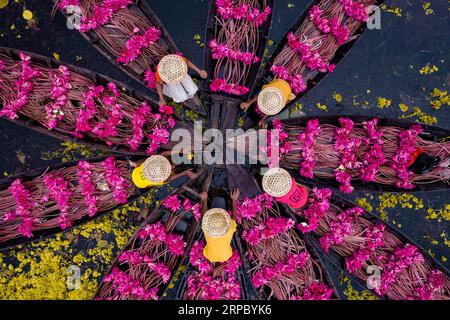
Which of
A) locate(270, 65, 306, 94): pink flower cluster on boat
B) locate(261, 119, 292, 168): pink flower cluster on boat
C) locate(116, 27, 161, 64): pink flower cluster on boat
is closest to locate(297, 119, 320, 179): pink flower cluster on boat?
locate(261, 119, 292, 168): pink flower cluster on boat

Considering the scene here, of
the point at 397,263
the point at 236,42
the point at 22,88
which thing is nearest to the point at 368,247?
the point at 397,263

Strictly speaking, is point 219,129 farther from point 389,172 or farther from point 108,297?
point 108,297

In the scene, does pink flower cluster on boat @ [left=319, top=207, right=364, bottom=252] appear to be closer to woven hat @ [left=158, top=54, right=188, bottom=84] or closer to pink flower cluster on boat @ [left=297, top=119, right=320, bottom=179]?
pink flower cluster on boat @ [left=297, top=119, right=320, bottom=179]

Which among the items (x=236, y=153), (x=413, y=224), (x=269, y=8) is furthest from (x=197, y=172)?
(x=413, y=224)

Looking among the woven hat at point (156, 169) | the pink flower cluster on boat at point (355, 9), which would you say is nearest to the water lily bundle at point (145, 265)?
the woven hat at point (156, 169)

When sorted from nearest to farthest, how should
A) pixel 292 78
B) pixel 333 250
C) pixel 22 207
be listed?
pixel 22 207 → pixel 292 78 → pixel 333 250

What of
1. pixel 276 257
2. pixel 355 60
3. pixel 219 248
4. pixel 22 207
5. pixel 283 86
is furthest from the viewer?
pixel 355 60

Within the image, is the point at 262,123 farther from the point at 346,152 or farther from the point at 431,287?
the point at 431,287

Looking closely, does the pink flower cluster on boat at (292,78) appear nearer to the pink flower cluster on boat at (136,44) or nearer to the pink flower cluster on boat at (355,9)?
the pink flower cluster on boat at (355,9)
